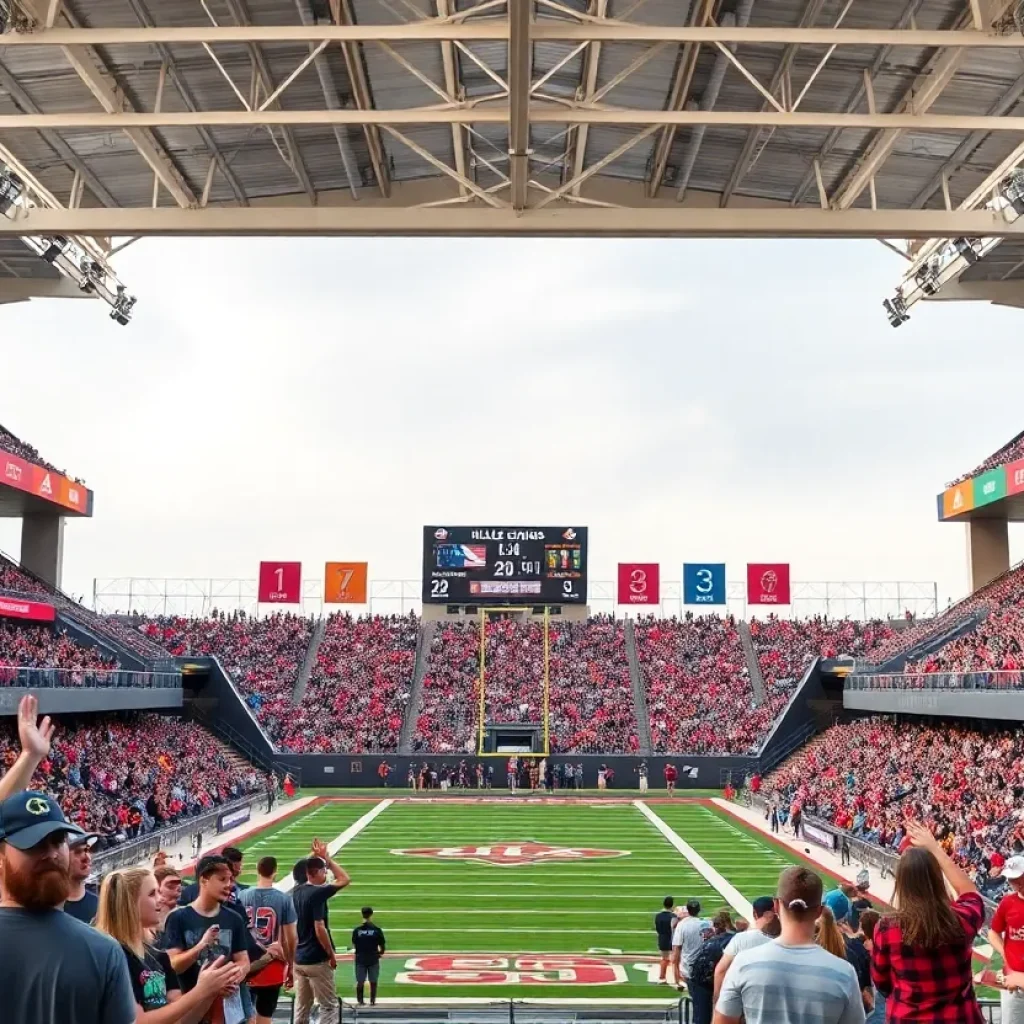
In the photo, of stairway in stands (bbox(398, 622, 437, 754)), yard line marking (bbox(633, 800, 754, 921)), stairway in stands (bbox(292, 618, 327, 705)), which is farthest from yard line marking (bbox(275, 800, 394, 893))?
stairway in stands (bbox(292, 618, 327, 705))

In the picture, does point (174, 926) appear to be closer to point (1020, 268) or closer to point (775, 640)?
point (1020, 268)

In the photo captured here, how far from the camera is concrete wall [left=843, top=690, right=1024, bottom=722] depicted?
23.2 metres

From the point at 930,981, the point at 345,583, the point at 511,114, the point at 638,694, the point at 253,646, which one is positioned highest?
the point at 511,114

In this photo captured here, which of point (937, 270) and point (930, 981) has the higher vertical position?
point (937, 270)

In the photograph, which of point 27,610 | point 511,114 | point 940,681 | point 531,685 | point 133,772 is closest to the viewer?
point 511,114

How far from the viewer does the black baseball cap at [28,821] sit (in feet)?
9.48

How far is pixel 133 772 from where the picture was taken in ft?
90.2

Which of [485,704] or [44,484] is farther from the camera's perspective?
[485,704]

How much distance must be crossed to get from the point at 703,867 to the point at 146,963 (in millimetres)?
19857

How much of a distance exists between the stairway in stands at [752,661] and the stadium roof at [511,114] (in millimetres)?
26095

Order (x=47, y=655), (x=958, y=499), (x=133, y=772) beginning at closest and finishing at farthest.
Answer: (x=133, y=772)
(x=47, y=655)
(x=958, y=499)

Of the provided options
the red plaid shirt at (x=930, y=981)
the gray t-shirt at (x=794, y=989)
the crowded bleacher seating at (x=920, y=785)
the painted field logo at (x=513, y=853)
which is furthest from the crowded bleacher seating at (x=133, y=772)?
the gray t-shirt at (x=794, y=989)

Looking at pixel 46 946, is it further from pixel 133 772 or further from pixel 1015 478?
pixel 1015 478

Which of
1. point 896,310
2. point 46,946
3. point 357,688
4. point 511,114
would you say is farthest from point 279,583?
point 46,946
